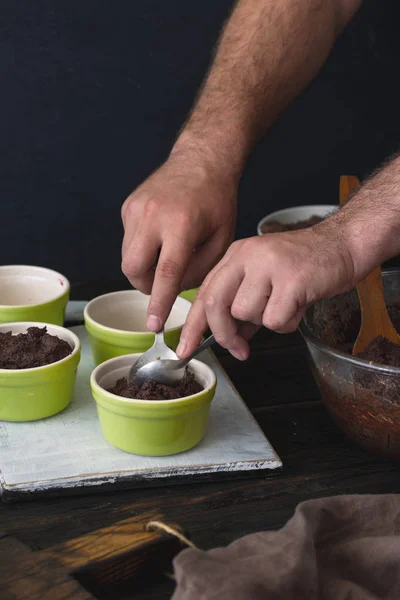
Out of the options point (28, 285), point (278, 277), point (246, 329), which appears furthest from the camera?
point (28, 285)

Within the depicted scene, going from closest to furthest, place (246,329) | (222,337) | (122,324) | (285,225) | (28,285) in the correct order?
(222,337)
(246,329)
(122,324)
(28,285)
(285,225)

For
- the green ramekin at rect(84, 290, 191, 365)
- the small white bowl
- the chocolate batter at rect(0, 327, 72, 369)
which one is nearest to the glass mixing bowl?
the green ramekin at rect(84, 290, 191, 365)

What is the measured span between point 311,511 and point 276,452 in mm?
387

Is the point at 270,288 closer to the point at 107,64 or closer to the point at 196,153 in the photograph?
the point at 196,153

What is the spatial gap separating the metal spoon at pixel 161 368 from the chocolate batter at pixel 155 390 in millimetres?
14

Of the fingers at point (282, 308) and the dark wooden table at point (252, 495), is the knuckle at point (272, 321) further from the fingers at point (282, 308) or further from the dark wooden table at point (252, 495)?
the dark wooden table at point (252, 495)

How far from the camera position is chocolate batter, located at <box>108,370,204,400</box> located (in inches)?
51.4

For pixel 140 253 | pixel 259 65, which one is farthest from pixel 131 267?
pixel 259 65

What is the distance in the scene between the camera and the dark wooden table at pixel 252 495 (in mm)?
1104

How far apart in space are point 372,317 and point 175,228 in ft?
1.22

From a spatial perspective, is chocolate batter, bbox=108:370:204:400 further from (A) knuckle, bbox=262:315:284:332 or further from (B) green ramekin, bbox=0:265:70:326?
(B) green ramekin, bbox=0:265:70:326

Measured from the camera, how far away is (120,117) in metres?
2.46

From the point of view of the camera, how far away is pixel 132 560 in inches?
38.0

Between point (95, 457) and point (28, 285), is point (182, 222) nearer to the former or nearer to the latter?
point (95, 457)
